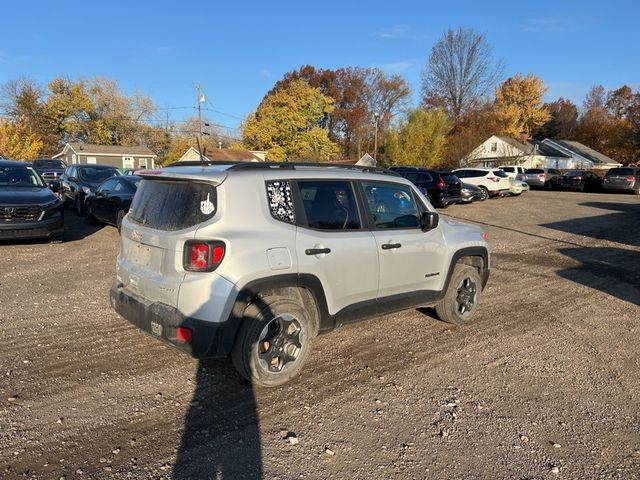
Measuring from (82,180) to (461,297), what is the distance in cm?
1281

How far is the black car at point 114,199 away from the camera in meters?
10.6

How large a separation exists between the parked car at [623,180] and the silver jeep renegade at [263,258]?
3225 centimetres

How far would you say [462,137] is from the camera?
4425cm

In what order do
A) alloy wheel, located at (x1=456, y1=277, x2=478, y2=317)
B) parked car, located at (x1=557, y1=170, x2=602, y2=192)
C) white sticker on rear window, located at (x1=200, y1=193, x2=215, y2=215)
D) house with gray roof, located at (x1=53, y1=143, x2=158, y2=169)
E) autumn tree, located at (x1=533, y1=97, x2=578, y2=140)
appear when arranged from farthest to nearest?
autumn tree, located at (x1=533, y1=97, x2=578, y2=140) → house with gray roof, located at (x1=53, y1=143, x2=158, y2=169) → parked car, located at (x1=557, y1=170, x2=602, y2=192) → alloy wheel, located at (x1=456, y1=277, x2=478, y2=317) → white sticker on rear window, located at (x1=200, y1=193, x2=215, y2=215)

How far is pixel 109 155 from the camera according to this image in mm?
59594

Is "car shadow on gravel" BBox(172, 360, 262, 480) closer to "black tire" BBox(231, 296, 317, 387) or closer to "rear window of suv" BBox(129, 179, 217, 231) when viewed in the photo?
"black tire" BBox(231, 296, 317, 387)

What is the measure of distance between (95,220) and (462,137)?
127 feet

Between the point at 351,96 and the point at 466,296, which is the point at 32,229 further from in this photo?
the point at 351,96

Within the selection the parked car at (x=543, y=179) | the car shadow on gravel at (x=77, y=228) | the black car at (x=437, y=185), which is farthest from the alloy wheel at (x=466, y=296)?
the parked car at (x=543, y=179)

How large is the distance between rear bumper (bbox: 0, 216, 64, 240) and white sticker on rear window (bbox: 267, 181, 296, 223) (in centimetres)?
736

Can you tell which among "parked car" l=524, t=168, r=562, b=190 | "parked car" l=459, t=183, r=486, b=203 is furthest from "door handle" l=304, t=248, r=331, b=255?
"parked car" l=524, t=168, r=562, b=190

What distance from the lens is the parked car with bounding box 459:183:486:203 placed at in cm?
2123

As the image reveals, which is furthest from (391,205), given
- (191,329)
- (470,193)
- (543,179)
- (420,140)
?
(420,140)

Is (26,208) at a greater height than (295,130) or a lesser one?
lesser
